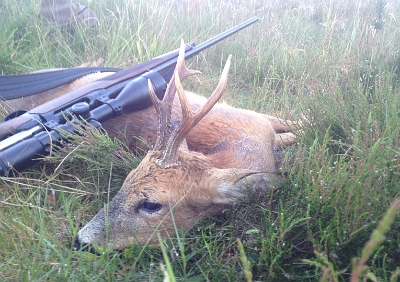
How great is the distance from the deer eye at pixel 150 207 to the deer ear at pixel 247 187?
36 cm

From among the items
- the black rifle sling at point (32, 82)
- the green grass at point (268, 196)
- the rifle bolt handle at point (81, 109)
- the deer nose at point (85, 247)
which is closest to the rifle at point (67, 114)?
the rifle bolt handle at point (81, 109)

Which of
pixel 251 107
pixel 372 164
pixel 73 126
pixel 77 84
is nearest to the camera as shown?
pixel 372 164

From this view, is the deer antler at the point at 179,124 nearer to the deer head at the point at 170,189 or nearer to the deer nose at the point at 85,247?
the deer head at the point at 170,189

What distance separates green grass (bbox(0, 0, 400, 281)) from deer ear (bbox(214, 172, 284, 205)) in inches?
2.3

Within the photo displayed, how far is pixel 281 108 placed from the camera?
14.1 ft

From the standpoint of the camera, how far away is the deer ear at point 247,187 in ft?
7.61

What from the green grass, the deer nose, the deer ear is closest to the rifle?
the green grass

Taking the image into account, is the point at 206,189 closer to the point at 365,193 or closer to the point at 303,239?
the point at 303,239

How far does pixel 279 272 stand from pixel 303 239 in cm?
25

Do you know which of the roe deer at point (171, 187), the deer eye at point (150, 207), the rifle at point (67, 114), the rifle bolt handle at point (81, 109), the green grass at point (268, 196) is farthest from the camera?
the rifle bolt handle at point (81, 109)

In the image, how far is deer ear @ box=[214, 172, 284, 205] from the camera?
2320mm

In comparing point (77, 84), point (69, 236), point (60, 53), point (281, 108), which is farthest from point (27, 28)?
point (69, 236)

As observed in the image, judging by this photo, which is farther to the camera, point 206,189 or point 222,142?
point 222,142

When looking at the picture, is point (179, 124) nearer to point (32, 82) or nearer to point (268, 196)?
point (268, 196)
